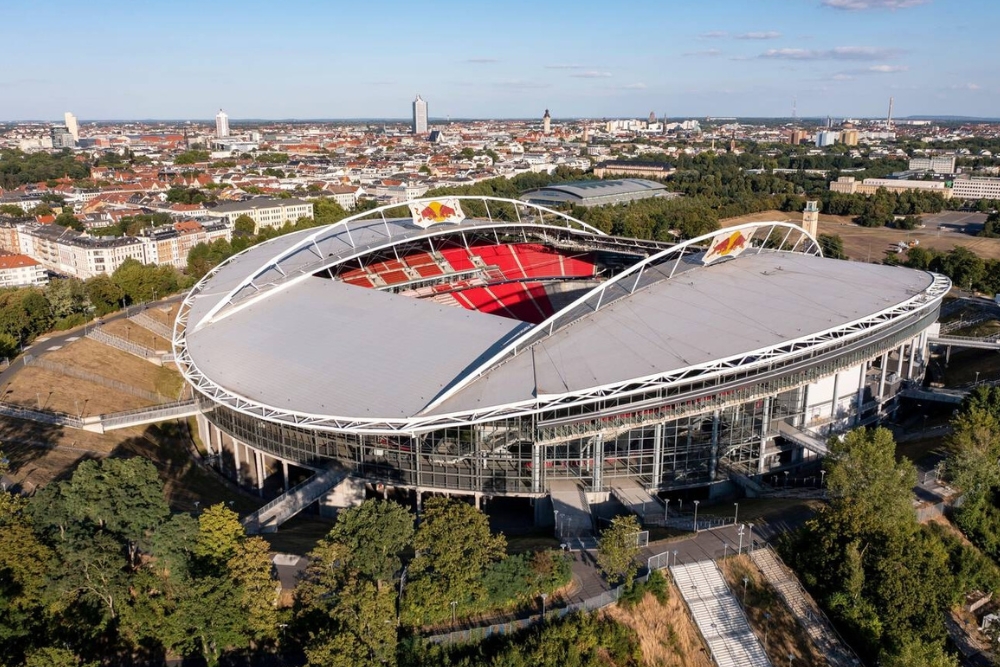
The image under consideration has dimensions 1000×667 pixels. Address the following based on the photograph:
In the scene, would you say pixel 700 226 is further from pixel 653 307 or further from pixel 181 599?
pixel 181 599

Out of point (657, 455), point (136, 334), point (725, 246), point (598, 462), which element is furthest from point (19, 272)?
point (657, 455)

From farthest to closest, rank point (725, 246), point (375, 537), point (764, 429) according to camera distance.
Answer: point (725, 246)
point (764, 429)
point (375, 537)

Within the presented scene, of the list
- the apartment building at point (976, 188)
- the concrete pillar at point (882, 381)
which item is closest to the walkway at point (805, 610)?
the concrete pillar at point (882, 381)

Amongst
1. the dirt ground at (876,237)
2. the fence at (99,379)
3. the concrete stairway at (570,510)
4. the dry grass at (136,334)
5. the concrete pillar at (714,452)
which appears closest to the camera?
the concrete stairway at (570,510)

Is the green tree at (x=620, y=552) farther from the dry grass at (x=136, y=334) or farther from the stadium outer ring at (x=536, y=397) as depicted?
the dry grass at (x=136, y=334)

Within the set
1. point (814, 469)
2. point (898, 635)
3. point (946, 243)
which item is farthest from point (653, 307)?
point (946, 243)

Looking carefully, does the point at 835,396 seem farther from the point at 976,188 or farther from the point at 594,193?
the point at 976,188
